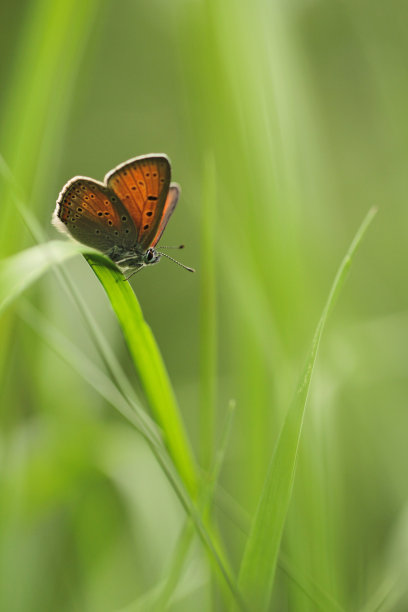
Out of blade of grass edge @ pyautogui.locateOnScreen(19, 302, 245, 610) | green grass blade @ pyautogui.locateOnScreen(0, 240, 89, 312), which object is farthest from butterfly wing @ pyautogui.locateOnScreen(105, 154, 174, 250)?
green grass blade @ pyautogui.locateOnScreen(0, 240, 89, 312)

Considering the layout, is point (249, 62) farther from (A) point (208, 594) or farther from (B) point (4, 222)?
(A) point (208, 594)

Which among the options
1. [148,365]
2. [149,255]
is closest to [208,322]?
[148,365]

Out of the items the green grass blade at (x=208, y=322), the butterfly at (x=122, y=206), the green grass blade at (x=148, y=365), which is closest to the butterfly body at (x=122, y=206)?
the butterfly at (x=122, y=206)

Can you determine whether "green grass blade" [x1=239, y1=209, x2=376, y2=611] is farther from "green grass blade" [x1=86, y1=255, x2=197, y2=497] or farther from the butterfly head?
the butterfly head

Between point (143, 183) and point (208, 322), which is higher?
point (143, 183)

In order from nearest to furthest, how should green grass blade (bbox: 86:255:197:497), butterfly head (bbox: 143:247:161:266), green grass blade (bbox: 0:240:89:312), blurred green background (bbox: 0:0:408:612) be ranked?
green grass blade (bbox: 0:240:89:312) < green grass blade (bbox: 86:255:197:497) < blurred green background (bbox: 0:0:408:612) < butterfly head (bbox: 143:247:161:266)

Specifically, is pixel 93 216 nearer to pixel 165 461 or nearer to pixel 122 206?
pixel 122 206

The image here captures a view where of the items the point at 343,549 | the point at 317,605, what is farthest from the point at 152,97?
the point at 317,605
